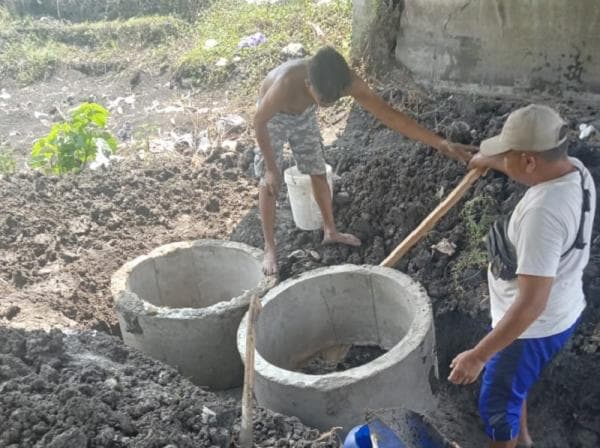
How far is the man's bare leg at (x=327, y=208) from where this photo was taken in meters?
4.97

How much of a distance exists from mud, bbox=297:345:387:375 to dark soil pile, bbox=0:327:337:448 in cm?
118

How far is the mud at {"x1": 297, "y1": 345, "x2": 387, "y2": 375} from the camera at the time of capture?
4527 mm

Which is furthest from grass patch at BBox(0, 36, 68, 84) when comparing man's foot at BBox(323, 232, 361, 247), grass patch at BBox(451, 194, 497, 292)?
grass patch at BBox(451, 194, 497, 292)

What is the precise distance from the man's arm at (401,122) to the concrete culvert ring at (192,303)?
143 cm

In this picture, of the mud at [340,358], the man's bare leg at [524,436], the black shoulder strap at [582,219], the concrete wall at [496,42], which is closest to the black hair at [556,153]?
the black shoulder strap at [582,219]

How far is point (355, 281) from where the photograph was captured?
4.29 metres

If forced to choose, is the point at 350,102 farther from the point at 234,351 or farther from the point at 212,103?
the point at 234,351

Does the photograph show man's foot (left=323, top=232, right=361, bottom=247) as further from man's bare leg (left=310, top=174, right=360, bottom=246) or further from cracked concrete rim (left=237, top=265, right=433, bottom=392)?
cracked concrete rim (left=237, top=265, right=433, bottom=392)

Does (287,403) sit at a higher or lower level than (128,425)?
lower

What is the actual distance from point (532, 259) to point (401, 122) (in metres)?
1.92

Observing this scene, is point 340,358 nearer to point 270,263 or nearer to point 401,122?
point 270,263

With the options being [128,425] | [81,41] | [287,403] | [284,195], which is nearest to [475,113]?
[284,195]

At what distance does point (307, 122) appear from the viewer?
194 inches

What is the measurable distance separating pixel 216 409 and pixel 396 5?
5240 mm
